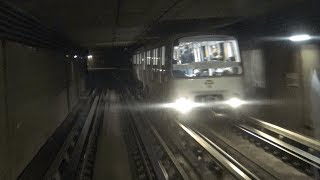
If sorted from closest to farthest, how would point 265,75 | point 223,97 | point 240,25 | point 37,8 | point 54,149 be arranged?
point 37,8 → point 54,149 → point 223,97 → point 265,75 → point 240,25

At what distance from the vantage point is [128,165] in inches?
427

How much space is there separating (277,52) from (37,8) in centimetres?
796

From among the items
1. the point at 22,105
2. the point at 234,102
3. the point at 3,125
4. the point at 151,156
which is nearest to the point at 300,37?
the point at 234,102

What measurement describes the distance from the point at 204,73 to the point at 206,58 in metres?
0.44

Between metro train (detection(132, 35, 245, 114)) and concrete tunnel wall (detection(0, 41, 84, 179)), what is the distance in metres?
3.55

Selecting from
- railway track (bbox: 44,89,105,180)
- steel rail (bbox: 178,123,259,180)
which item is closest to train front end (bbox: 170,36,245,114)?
steel rail (bbox: 178,123,259,180)

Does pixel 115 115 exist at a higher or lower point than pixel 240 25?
lower

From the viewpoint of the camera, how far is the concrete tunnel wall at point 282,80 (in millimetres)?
13281

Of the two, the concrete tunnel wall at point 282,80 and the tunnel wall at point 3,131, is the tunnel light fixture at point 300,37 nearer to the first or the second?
the concrete tunnel wall at point 282,80

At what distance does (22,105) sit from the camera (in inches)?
353

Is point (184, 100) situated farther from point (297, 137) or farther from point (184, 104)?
point (297, 137)

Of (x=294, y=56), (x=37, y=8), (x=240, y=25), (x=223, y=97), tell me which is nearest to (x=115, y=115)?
(x=240, y=25)

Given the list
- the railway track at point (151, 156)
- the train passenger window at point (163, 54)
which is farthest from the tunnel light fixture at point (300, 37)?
the railway track at point (151, 156)

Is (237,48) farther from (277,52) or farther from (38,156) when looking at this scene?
(38,156)
